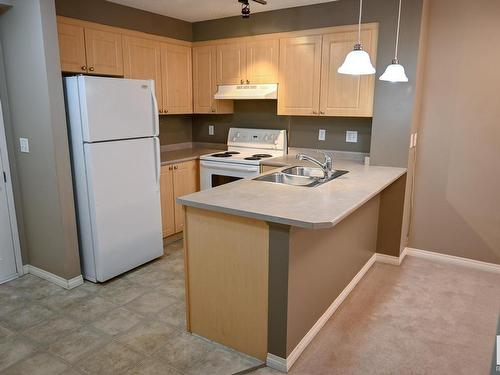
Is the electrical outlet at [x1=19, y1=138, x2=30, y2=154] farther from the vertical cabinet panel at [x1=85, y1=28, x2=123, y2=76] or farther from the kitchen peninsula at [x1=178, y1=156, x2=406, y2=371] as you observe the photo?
the kitchen peninsula at [x1=178, y1=156, x2=406, y2=371]

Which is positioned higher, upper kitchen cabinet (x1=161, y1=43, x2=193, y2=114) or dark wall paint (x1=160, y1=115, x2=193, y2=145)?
upper kitchen cabinet (x1=161, y1=43, x2=193, y2=114)

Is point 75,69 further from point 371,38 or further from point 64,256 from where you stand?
point 371,38

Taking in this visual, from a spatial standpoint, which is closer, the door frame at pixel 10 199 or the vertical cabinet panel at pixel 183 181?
the door frame at pixel 10 199

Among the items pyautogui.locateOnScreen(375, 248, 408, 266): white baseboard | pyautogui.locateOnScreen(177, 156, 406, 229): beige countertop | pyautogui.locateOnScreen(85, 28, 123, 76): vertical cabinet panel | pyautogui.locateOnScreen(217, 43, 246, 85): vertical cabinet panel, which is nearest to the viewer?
pyautogui.locateOnScreen(177, 156, 406, 229): beige countertop

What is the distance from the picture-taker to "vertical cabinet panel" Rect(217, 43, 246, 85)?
164 inches

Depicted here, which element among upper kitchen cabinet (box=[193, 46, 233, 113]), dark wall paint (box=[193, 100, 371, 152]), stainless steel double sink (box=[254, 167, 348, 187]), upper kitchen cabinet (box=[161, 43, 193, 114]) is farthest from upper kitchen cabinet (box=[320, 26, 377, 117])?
upper kitchen cabinet (box=[161, 43, 193, 114])

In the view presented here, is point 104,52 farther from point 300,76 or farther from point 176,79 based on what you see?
point 300,76

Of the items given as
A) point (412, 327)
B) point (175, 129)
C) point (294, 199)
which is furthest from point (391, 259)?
point (175, 129)

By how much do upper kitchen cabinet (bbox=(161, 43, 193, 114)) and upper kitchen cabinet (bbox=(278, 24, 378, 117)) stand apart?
47.5 inches

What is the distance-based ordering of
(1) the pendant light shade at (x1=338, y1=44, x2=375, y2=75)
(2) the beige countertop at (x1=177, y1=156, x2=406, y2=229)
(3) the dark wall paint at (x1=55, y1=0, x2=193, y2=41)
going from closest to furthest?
(2) the beige countertop at (x1=177, y1=156, x2=406, y2=229)
(1) the pendant light shade at (x1=338, y1=44, x2=375, y2=75)
(3) the dark wall paint at (x1=55, y1=0, x2=193, y2=41)

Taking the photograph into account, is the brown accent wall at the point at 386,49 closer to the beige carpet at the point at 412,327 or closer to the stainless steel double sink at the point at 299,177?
the stainless steel double sink at the point at 299,177

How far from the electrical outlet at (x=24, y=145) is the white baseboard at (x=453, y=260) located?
355 centimetres

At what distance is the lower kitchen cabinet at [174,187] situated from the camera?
3965 mm

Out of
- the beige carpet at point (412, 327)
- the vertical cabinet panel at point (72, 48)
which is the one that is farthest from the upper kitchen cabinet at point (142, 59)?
the beige carpet at point (412, 327)
